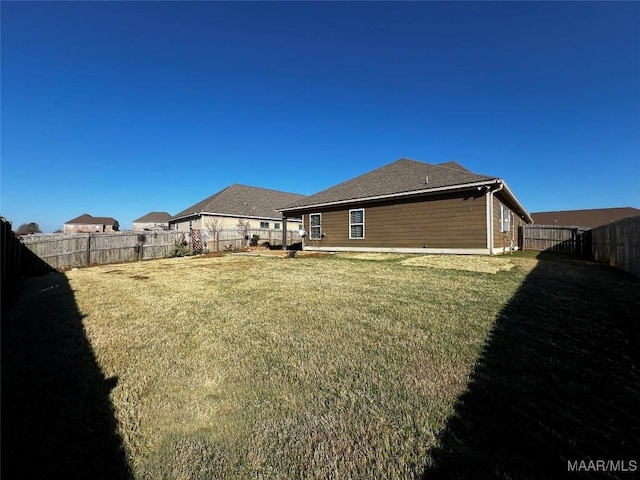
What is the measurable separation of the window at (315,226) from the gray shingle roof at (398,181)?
2.79 feet

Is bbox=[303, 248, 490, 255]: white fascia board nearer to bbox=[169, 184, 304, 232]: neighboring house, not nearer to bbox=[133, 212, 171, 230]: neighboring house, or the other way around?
bbox=[169, 184, 304, 232]: neighboring house

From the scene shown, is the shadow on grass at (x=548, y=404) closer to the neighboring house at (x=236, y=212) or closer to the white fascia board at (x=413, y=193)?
the white fascia board at (x=413, y=193)

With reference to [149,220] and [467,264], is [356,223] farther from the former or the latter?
[149,220]

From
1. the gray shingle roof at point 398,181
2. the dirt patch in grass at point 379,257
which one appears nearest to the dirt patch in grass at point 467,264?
the dirt patch in grass at point 379,257

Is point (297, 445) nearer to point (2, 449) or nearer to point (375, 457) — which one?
point (375, 457)

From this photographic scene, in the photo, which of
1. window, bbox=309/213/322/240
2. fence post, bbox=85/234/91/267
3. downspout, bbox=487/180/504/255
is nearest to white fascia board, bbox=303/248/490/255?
downspout, bbox=487/180/504/255

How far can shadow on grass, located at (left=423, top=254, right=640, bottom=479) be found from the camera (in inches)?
62.8

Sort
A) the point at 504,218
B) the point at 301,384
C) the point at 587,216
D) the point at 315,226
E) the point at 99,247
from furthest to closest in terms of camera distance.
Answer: the point at 587,216 < the point at 315,226 < the point at 504,218 < the point at 99,247 < the point at 301,384

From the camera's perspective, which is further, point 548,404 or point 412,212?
point 412,212

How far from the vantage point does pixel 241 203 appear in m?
27.7

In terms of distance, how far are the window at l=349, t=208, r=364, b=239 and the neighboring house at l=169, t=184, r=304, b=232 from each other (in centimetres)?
958

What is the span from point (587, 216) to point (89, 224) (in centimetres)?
8916

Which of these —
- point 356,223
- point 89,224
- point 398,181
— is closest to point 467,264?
point 398,181

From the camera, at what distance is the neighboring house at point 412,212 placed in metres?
11.0
